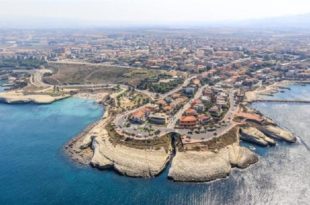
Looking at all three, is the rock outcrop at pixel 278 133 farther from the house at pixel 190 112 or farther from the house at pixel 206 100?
the house at pixel 206 100

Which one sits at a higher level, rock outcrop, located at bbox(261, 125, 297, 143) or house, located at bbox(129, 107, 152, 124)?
house, located at bbox(129, 107, 152, 124)

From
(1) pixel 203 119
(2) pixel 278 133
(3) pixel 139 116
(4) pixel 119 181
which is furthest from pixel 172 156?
(2) pixel 278 133

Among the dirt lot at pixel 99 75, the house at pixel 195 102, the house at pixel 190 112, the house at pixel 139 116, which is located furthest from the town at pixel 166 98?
the house at pixel 195 102

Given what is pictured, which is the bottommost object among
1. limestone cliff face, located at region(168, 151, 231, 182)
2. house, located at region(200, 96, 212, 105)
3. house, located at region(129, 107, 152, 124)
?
limestone cliff face, located at region(168, 151, 231, 182)

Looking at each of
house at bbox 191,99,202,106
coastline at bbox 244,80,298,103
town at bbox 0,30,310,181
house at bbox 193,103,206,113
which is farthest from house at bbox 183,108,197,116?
coastline at bbox 244,80,298,103

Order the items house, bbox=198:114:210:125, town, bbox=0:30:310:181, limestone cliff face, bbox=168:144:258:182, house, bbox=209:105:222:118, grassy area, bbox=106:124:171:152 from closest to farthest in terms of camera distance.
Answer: limestone cliff face, bbox=168:144:258:182
town, bbox=0:30:310:181
grassy area, bbox=106:124:171:152
house, bbox=198:114:210:125
house, bbox=209:105:222:118

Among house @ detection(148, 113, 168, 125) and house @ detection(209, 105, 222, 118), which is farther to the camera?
house @ detection(209, 105, 222, 118)

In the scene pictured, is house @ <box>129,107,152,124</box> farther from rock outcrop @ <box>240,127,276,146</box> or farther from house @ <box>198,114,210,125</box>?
rock outcrop @ <box>240,127,276,146</box>

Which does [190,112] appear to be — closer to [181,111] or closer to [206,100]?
[181,111]

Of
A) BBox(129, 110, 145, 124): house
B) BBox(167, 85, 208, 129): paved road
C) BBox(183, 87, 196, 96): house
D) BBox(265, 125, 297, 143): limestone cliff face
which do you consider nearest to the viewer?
BBox(265, 125, 297, 143): limestone cliff face
